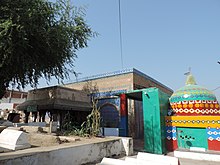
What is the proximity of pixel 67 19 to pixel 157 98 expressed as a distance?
27.1 feet

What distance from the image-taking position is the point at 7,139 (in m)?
6.37

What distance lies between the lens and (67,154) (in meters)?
6.29

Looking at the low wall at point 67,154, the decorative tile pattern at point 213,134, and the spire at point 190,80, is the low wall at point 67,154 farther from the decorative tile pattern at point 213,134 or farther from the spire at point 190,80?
the spire at point 190,80

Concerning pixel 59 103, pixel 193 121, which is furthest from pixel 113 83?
pixel 193 121

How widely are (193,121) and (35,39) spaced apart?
34.7ft

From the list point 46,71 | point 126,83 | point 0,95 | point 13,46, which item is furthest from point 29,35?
point 126,83

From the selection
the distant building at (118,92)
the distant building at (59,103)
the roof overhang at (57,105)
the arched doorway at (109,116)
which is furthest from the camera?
the arched doorway at (109,116)

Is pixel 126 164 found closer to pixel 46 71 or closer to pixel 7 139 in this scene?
pixel 7 139

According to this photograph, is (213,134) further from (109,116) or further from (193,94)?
(109,116)

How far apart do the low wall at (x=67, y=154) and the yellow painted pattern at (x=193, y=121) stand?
356 centimetres

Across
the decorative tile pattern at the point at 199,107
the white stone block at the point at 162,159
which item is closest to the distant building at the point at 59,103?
the decorative tile pattern at the point at 199,107

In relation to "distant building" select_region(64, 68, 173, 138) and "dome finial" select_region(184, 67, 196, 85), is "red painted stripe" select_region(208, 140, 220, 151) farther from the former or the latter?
"distant building" select_region(64, 68, 173, 138)

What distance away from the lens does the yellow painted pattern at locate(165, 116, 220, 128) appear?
9.81 metres

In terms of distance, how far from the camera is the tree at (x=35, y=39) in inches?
382
